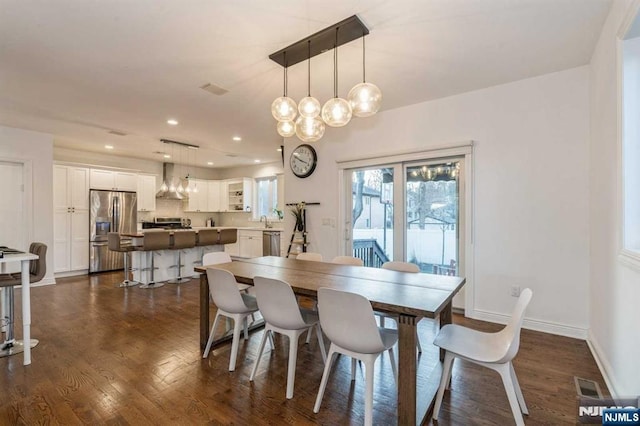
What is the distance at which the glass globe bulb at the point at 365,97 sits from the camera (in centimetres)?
227

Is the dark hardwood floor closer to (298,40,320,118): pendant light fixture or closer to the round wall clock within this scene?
(298,40,320,118): pendant light fixture

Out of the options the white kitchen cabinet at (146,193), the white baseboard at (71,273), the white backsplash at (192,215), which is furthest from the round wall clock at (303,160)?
the white baseboard at (71,273)

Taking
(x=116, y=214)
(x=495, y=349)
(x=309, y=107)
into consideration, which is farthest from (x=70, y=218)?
(x=495, y=349)

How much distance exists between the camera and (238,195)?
28.5 feet

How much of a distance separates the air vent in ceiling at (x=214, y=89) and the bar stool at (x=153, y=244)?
2.69 m

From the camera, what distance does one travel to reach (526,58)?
2.85m

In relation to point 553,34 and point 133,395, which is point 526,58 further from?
point 133,395

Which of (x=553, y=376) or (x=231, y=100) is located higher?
(x=231, y=100)

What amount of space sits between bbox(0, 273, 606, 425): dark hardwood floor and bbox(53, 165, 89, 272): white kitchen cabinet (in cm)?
315

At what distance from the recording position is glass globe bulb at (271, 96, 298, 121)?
8.06 ft

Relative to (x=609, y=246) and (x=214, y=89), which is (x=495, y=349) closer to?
(x=609, y=246)

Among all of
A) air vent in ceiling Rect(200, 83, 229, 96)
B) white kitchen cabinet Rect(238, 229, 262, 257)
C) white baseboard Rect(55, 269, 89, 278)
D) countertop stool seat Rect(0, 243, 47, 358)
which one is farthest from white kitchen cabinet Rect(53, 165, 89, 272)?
air vent in ceiling Rect(200, 83, 229, 96)

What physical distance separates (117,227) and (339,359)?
6.14 metres

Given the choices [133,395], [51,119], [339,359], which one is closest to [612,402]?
[339,359]
